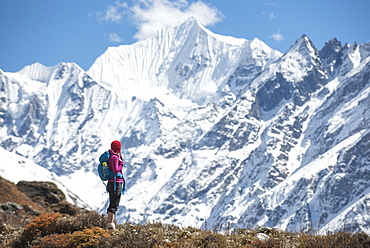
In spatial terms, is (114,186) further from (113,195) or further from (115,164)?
(115,164)

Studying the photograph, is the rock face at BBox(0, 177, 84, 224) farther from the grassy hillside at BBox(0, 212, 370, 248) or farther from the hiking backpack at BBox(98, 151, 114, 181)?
the hiking backpack at BBox(98, 151, 114, 181)

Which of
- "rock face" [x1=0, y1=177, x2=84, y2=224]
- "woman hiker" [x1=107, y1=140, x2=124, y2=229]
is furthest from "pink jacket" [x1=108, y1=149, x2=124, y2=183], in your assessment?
"rock face" [x1=0, y1=177, x2=84, y2=224]

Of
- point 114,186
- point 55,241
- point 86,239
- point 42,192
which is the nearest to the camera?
point 86,239

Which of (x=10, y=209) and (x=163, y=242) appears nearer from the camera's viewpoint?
(x=163, y=242)

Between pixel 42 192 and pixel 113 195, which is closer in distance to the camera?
pixel 113 195

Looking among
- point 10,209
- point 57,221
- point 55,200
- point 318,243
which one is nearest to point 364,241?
point 318,243

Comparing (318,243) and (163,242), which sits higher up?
(318,243)

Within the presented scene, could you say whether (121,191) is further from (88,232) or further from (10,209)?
(10,209)

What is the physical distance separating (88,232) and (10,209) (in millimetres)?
11348

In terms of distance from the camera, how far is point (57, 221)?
15.7 meters

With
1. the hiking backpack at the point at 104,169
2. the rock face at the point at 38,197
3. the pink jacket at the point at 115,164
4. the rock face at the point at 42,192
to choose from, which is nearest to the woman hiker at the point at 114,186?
the pink jacket at the point at 115,164

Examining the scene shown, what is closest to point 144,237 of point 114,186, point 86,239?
point 86,239

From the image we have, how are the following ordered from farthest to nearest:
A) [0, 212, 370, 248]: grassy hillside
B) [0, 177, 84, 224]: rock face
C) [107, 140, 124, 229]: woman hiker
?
[0, 177, 84, 224]: rock face < [107, 140, 124, 229]: woman hiker < [0, 212, 370, 248]: grassy hillside

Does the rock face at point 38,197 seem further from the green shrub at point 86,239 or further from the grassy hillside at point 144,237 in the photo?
the green shrub at point 86,239
